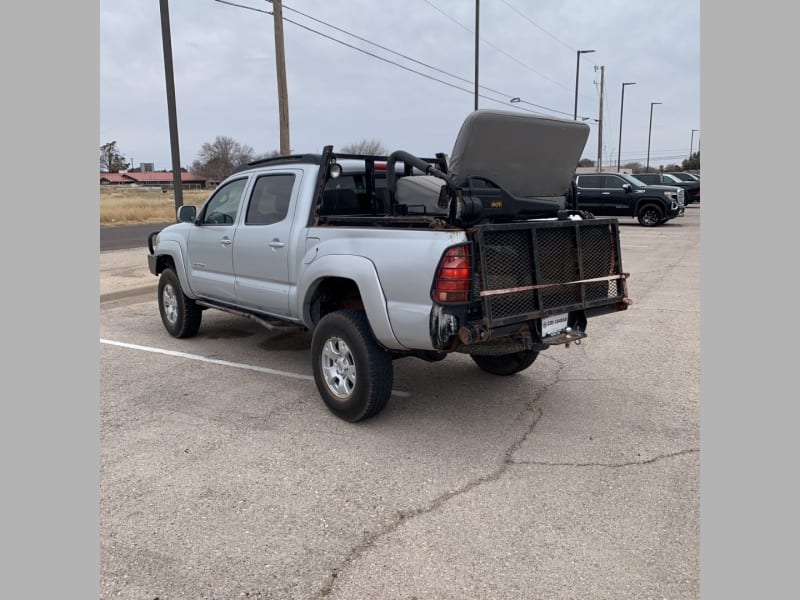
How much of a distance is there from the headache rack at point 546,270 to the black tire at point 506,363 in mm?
976

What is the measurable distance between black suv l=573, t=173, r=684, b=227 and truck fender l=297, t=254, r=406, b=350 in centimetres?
1995

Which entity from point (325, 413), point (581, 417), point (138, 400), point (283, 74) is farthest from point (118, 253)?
point (581, 417)

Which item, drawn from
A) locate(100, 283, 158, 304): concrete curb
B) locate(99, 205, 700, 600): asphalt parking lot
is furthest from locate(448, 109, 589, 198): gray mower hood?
locate(100, 283, 158, 304): concrete curb

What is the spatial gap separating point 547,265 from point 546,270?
4cm

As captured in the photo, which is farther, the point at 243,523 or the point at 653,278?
the point at 653,278

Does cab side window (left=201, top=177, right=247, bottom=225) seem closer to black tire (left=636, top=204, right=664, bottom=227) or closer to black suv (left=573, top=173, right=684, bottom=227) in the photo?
black suv (left=573, top=173, right=684, bottom=227)

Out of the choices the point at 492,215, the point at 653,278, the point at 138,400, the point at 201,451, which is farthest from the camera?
the point at 653,278

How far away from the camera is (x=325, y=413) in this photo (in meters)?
5.07

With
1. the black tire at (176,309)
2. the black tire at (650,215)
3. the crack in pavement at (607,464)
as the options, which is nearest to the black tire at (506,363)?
the crack in pavement at (607,464)

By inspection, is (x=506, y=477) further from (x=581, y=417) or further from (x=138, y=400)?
(x=138, y=400)

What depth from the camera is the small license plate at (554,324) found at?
449cm

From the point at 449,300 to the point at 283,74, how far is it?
42.5 ft

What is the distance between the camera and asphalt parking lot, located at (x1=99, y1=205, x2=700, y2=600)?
9.75 ft

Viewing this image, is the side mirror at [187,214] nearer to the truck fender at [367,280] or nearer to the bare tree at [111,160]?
the truck fender at [367,280]
